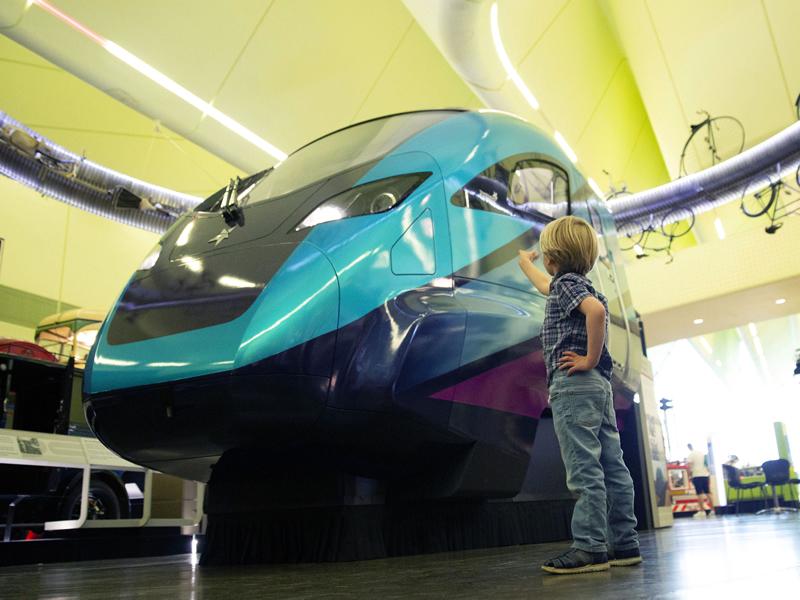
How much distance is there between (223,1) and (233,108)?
1383 mm

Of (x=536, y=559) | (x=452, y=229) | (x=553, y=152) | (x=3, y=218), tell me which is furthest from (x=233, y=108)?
(x=536, y=559)

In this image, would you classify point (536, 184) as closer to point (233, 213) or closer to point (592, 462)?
point (233, 213)

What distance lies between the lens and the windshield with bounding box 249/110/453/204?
2.90m

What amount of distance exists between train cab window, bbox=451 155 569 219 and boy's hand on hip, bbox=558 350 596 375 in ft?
2.65

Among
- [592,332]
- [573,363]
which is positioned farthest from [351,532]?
[592,332]

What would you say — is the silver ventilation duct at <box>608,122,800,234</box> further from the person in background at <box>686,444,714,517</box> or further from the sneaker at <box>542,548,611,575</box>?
the sneaker at <box>542,548,611,575</box>

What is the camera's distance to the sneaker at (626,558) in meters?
2.05

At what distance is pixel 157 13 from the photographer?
290 inches

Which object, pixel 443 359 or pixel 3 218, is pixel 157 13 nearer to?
pixel 3 218

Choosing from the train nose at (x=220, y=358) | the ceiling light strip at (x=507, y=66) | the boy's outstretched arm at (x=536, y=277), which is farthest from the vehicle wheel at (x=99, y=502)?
the ceiling light strip at (x=507, y=66)

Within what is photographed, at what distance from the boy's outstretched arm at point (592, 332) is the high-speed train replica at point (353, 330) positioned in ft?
1.63

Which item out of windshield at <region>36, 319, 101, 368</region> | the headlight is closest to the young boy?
the headlight

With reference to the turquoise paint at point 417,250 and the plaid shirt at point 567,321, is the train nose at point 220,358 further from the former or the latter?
the plaid shirt at point 567,321

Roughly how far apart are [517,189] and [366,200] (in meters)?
0.84
